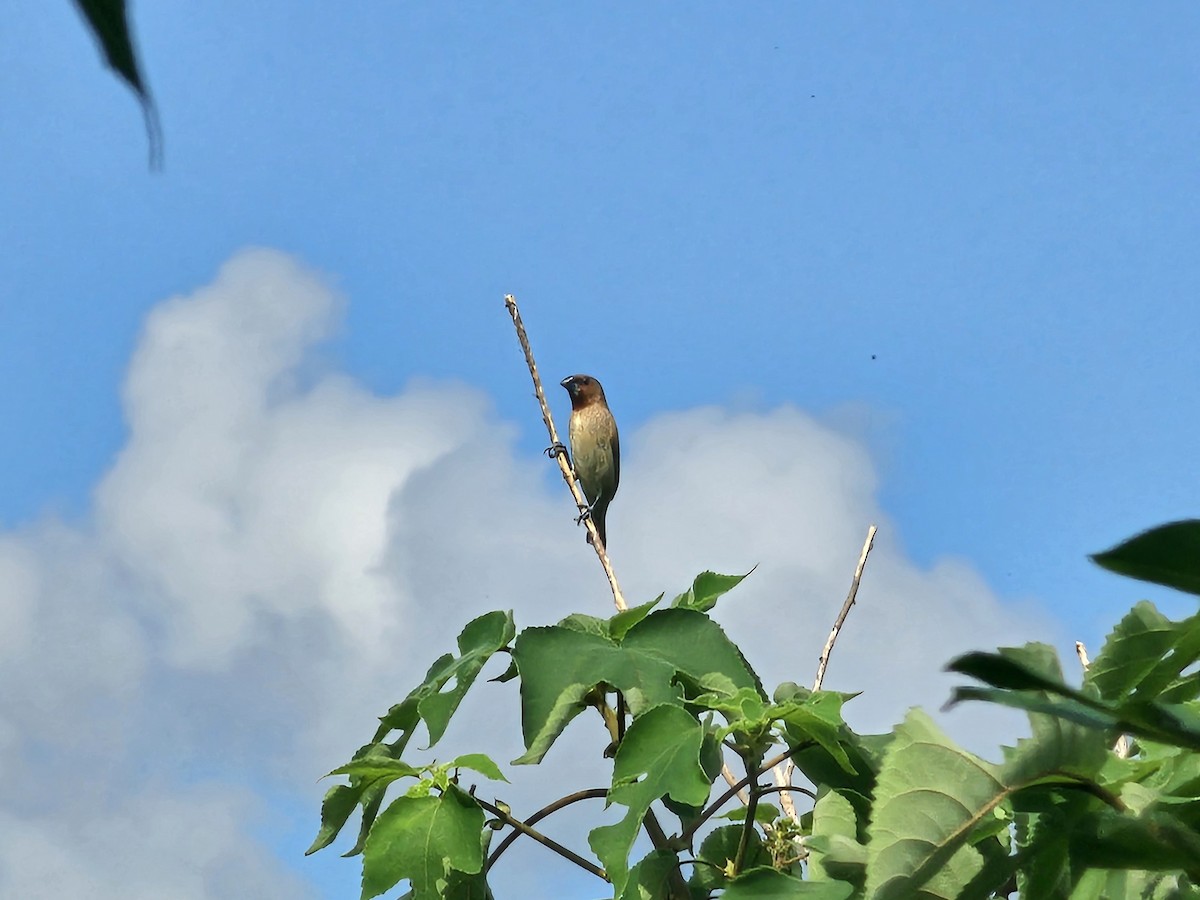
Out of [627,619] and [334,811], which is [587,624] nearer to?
[627,619]

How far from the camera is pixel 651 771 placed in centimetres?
181

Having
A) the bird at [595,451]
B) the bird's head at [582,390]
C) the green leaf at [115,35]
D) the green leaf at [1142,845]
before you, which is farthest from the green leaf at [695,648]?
the bird's head at [582,390]

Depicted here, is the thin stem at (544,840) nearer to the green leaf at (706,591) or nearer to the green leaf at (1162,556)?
the green leaf at (706,591)

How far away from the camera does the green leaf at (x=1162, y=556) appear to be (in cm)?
66

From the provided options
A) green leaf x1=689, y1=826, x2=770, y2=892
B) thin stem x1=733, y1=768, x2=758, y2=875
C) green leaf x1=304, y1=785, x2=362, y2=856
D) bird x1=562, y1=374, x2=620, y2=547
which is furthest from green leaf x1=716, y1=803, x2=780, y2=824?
bird x1=562, y1=374, x2=620, y2=547

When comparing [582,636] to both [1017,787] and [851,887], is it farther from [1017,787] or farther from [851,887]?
[1017,787]

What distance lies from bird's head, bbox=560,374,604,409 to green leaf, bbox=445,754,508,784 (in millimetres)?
13003

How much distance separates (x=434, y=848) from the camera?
2047mm

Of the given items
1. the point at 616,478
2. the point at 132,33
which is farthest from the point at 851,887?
the point at 616,478

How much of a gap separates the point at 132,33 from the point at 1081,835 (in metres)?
1.04

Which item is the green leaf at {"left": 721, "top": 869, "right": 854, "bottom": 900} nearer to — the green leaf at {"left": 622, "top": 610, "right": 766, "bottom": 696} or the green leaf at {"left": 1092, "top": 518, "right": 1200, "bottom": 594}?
the green leaf at {"left": 622, "top": 610, "right": 766, "bottom": 696}

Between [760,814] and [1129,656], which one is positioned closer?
[1129,656]

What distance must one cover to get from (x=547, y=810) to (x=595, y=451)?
40.9ft

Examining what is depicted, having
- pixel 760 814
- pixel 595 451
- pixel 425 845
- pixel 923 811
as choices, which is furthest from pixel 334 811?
pixel 595 451
